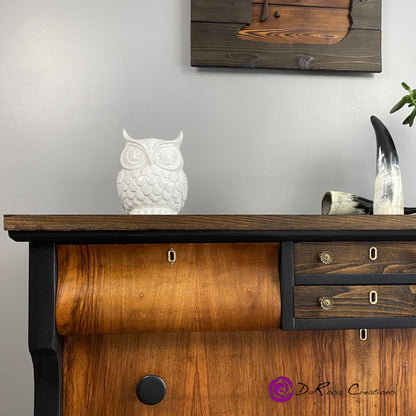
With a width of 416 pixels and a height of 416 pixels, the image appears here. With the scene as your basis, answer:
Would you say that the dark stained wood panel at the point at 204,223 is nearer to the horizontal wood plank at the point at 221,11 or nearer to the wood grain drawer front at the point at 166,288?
the wood grain drawer front at the point at 166,288

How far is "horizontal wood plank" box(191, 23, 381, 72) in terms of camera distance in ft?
4.70

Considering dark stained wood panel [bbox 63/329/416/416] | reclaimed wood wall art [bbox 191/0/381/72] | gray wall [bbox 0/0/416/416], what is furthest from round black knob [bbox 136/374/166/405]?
reclaimed wood wall art [bbox 191/0/381/72]

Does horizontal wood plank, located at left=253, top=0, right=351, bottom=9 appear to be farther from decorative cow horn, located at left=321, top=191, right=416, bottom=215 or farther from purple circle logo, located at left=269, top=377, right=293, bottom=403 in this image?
purple circle logo, located at left=269, top=377, right=293, bottom=403

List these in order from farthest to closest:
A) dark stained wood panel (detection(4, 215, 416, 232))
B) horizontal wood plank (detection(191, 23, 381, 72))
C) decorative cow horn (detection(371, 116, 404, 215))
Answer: horizontal wood plank (detection(191, 23, 381, 72)) < decorative cow horn (detection(371, 116, 404, 215)) < dark stained wood panel (detection(4, 215, 416, 232))

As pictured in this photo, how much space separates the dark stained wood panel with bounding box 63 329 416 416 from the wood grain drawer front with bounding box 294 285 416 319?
102mm

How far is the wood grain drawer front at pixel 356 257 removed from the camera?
101 centimetres

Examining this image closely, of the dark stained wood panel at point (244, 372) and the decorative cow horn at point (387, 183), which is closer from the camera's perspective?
the dark stained wood panel at point (244, 372)

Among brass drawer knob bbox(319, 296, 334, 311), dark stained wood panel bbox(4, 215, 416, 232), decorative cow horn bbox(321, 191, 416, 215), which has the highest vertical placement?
decorative cow horn bbox(321, 191, 416, 215)

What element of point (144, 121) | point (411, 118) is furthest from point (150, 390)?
point (411, 118)

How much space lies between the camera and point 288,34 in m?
1.47

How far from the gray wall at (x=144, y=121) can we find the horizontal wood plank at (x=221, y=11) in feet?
0.13

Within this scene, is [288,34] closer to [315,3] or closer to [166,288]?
[315,3]

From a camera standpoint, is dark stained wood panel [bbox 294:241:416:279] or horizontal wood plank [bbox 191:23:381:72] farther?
horizontal wood plank [bbox 191:23:381:72]

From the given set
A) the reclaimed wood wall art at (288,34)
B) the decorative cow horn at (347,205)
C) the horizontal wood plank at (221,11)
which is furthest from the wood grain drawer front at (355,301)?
the horizontal wood plank at (221,11)
